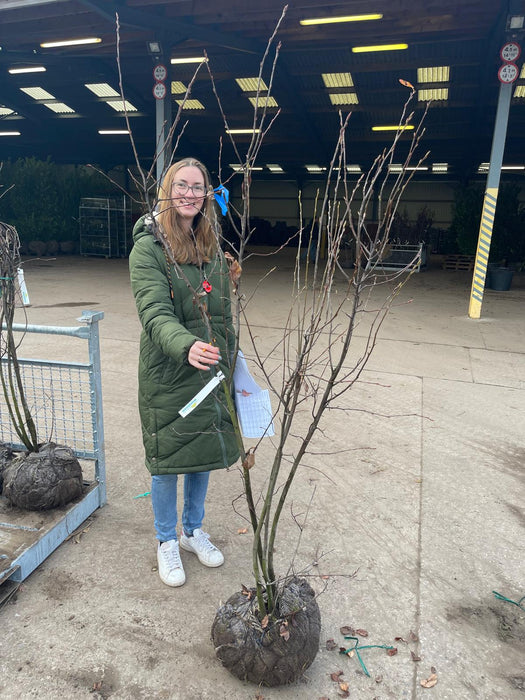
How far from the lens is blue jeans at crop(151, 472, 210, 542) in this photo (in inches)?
87.8

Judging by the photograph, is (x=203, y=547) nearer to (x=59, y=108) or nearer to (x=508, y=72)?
(x=508, y=72)

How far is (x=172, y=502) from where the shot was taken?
2273mm

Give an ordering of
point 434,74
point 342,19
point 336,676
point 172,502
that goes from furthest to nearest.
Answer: point 434,74 < point 342,19 < point 172,502 < point 336,676

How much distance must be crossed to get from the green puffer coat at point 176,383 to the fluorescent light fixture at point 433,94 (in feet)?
41.6

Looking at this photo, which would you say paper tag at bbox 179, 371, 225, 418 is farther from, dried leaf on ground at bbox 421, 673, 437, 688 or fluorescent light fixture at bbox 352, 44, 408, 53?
fluorescent light fixture at bbox 352, 44, 408, 53

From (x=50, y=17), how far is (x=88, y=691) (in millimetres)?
12632

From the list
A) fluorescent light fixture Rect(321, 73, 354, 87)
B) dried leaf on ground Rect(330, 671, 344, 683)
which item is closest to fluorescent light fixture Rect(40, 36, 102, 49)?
fluorescent light fixture Rect(321, 73, 354, 87)

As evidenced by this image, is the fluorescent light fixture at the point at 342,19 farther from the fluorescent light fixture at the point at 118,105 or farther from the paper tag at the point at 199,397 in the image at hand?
the paper tag at the point at 199,397

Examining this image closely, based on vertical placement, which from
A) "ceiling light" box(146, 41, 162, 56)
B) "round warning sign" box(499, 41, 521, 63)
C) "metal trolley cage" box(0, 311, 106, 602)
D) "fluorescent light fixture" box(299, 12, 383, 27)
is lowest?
"metal trolley cage" box(0, 311, 106, 602)

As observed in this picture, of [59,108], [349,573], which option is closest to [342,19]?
[349,573]

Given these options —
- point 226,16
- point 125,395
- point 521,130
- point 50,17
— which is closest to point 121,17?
point 226,16

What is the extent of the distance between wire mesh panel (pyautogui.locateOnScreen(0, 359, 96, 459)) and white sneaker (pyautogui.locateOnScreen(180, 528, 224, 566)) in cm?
71

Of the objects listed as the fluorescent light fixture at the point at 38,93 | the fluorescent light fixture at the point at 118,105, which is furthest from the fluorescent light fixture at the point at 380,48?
the fluorescent light fixture at the point at 38,93

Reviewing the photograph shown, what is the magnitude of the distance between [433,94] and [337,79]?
2562mm
